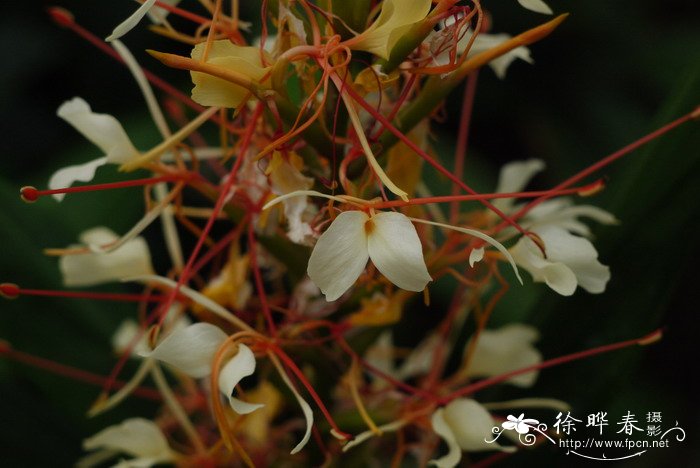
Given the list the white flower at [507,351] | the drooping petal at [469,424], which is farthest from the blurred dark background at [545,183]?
the drooping petal at [469,424]

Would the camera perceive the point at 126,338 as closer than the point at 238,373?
No

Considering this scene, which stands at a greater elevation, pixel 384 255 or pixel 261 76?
pixel 261 76

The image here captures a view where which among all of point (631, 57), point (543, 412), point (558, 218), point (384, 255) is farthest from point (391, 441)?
point (631, 57)

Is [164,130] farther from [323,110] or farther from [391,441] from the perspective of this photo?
[391,441]

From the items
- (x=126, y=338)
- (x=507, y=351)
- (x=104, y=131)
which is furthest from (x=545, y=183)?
(x=104, y=131)

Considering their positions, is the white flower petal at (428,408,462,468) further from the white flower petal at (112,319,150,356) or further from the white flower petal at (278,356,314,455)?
the white flower petal at (112,319,150,356)

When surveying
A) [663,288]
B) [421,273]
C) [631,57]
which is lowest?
[421,273]

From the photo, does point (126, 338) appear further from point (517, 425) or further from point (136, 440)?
point (517, 425)
